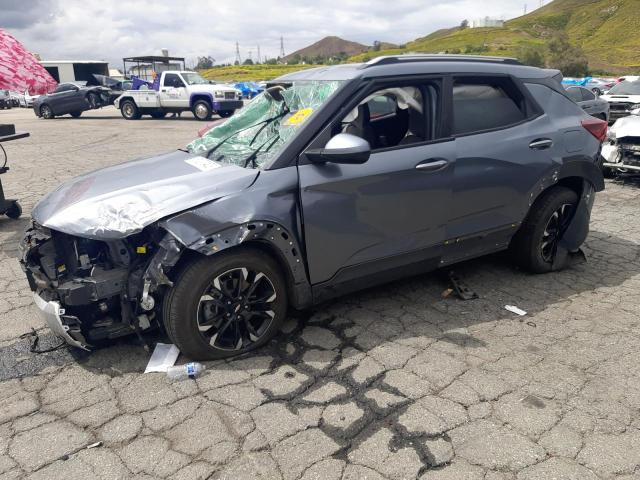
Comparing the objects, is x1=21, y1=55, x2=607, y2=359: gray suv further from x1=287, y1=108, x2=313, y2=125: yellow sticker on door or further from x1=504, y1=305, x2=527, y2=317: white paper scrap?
x1=504, y1=305, x2=527, y2=317: white paper scrap

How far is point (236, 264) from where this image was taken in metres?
2.80

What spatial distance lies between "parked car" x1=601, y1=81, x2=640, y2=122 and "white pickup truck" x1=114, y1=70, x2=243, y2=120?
42.5 feet

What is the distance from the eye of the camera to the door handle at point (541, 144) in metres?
3.77

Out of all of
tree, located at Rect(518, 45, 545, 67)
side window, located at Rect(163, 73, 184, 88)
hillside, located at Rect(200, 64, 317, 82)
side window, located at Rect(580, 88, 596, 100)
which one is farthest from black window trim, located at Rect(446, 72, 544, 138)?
tree, located at Rect(518, 45, 545, 67)

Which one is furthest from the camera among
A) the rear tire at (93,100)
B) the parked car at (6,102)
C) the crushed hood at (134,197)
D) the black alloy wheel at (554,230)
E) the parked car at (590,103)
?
the parked car at (6,102)

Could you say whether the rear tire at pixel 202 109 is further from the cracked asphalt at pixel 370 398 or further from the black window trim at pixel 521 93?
the black window trim at pixel 521 93

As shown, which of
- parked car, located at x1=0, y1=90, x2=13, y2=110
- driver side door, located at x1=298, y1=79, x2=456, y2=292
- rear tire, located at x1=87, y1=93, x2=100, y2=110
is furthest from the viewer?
parked car, located at x1=0, y1=90, x2=13, y2=110

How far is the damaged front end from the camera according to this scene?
269 centimetres

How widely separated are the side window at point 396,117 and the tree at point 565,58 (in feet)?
203

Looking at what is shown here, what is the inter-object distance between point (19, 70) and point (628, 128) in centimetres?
805

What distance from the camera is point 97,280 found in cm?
270

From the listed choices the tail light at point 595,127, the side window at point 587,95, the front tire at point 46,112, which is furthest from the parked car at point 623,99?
the front tire at point 46,112

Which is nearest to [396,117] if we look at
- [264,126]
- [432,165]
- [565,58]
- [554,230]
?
[432,165]

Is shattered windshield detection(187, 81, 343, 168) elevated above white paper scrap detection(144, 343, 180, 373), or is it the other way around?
shattered windshield detection(187, 81, 343, 168)
